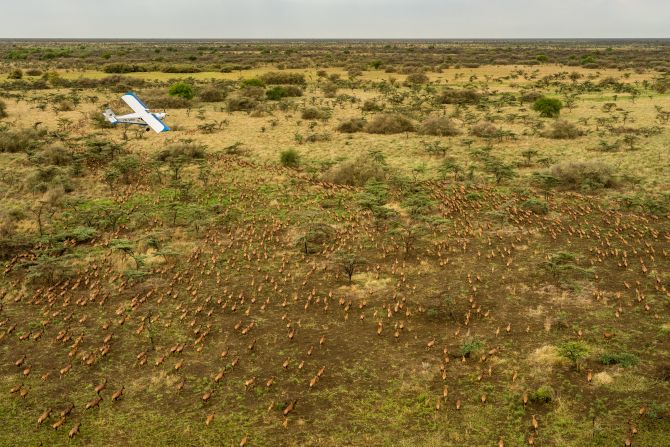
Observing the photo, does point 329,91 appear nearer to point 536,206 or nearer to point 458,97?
point 458,97

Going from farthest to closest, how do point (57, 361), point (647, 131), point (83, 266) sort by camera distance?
point (647, 131)
point (83, 266)
point (57, 361)

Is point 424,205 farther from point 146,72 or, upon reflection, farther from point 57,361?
point 146,72

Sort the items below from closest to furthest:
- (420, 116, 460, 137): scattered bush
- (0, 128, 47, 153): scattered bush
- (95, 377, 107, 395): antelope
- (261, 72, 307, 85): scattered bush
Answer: (95, 377, 107, 395): antelope, (0, 128, 47, 153): scattered bush, (420, 116, 460, 137): scattered bush, (261, 72, 307, 85): scattered bush

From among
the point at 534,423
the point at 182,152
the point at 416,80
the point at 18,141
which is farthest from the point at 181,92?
the point at 534,423

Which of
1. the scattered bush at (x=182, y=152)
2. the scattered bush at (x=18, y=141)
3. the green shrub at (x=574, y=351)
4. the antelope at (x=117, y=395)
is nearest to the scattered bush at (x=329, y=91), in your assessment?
the scattered bush at (x=182, y=152)

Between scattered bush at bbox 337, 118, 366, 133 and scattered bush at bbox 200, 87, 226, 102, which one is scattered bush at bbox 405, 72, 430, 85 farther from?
scattered bush at bbox 337, 118, 366, 133

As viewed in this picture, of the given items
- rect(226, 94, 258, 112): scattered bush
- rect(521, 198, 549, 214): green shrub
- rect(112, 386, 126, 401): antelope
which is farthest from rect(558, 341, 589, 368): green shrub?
rect(226, 94, 258, 112): scattered bush

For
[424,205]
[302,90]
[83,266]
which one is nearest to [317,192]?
[424,205]
